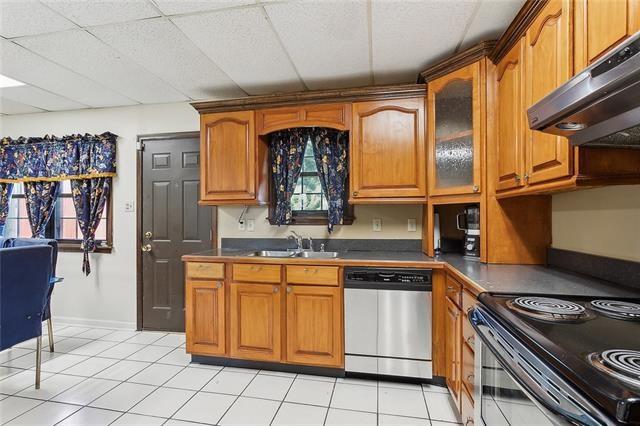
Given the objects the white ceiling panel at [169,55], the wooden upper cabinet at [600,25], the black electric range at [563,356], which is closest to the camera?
the black electric range at [563,356]

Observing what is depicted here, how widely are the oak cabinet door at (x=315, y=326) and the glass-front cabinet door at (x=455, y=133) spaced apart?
1.18m

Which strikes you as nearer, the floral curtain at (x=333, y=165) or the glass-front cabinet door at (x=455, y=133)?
the glass-front cabinet door at (x=455, y=133)

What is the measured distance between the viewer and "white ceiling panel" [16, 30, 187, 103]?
2.12 metres

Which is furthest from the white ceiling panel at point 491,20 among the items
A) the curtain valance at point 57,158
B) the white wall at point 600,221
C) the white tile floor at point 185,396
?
the curtain valance at point 57,158

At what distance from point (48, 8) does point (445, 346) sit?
3270 mm

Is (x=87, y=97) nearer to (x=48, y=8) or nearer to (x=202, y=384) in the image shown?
(x=48, y=8)

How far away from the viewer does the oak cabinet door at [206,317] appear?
8.26 ft

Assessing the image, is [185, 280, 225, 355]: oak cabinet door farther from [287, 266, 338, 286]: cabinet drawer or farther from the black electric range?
the black electric range

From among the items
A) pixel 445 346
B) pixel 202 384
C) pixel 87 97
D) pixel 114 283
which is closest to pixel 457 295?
pixel 445 346

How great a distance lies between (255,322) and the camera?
8.07 ft

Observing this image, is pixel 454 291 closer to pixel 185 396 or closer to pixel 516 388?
pixel 516 388

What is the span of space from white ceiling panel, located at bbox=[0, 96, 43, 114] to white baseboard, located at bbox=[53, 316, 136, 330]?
96.4 inches

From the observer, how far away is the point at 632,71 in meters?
0.79

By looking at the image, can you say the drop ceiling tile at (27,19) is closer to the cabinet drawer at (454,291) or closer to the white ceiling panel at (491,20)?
the white ceiling panel at (491,20)
